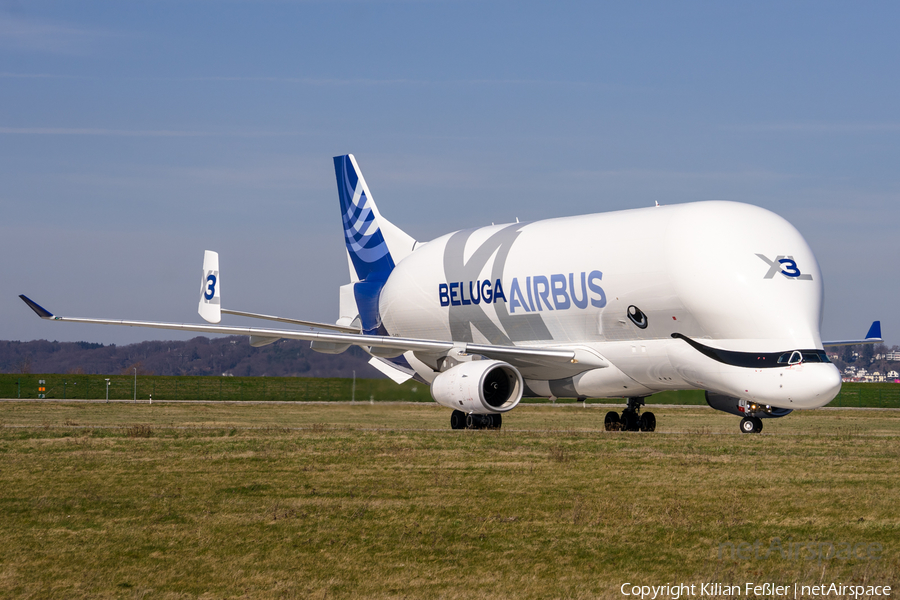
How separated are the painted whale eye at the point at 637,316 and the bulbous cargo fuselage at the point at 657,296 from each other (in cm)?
3

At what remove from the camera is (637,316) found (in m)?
24.7

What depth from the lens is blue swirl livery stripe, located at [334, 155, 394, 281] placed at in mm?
36469

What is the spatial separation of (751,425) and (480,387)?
6.76 metres

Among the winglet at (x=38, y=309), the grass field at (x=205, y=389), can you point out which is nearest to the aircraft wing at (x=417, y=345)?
the winglet at (x=38, y=309)

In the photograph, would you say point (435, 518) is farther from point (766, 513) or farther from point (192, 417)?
point (192, 417)

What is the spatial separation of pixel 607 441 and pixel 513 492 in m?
8.74

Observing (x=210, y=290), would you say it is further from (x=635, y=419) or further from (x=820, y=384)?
(x=820, y=384)

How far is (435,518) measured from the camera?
11.9 m

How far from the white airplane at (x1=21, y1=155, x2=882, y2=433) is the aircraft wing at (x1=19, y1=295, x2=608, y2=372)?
4cm

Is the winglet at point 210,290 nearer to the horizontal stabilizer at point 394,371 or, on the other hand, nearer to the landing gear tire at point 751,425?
the horizontal stabilizer at point 394,371

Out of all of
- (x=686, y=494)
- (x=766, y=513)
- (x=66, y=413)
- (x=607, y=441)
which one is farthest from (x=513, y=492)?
(x=66, y=413)

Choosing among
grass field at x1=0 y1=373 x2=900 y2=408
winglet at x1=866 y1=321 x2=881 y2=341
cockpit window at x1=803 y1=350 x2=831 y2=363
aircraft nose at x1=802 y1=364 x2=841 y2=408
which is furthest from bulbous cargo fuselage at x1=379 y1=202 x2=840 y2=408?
grass field at x1=0 y1=373 x2=900 y2=408

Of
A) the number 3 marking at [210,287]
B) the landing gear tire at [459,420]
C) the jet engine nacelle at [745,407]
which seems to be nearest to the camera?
the jet engine nacelle at [745,407]

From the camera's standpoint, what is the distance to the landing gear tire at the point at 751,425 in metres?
26.0
